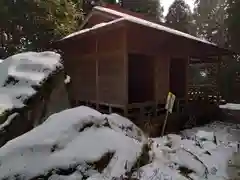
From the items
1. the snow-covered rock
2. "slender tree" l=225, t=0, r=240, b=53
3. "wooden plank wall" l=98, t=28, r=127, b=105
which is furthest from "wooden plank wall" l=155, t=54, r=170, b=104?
"slender tree" l=225, t=0, r=240, b=53

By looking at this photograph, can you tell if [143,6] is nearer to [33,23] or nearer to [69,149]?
[33,23]

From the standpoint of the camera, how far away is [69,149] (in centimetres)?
375

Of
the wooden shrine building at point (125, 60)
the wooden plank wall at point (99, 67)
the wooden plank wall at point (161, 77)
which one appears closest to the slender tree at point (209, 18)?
the wooden shrine building at point (125, 60)

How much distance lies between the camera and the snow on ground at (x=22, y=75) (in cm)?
523

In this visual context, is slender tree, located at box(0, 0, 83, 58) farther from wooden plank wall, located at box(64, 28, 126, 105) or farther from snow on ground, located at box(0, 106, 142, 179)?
snow on ground, located at box(0, 106, 142, 179)

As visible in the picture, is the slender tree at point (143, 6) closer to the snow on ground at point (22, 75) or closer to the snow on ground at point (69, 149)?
the snow on ground at point (22, 75)

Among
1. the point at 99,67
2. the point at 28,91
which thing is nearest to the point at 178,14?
the point at 99,67

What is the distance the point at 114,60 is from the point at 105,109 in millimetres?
2304

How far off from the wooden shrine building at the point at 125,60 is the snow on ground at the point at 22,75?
2381mm

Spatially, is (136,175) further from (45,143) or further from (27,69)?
(27,69)

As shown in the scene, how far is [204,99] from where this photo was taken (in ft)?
40.6

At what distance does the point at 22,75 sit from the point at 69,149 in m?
2.77

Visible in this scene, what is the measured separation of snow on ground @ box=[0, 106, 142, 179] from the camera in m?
3.47

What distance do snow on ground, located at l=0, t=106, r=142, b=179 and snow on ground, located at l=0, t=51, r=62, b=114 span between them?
1321 millimetres
